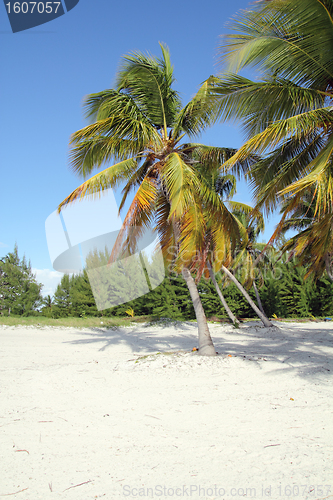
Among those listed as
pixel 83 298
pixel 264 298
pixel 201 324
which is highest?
pixel 83 298

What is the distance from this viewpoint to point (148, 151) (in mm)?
6828

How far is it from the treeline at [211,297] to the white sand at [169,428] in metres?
10.8

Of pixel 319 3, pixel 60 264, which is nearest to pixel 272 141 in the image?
pixel 319 3

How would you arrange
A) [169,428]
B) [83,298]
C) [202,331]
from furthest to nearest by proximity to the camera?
[83,298], [202,331], [169,428]

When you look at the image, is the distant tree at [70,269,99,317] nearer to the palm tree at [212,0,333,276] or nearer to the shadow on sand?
the shadow on sand

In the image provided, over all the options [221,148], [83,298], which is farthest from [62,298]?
[221,148]

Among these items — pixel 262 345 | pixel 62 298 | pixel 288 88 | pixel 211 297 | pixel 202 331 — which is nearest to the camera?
pixel 288 88

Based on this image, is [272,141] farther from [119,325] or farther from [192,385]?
[119,325]

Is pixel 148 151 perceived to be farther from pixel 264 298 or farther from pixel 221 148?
pixel 264 298

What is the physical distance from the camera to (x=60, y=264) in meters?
9.99

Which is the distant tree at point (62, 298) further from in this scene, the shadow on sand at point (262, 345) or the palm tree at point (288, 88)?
the palm tree at point (288, 88)

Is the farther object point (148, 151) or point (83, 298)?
point (83, 298)

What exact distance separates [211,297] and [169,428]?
15442 millimetres

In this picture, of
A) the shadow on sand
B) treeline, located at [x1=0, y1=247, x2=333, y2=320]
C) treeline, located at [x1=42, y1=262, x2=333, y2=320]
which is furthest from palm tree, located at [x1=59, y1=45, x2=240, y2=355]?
treeline, located at [x1=42, y1=262, x2=333, y2=320]
